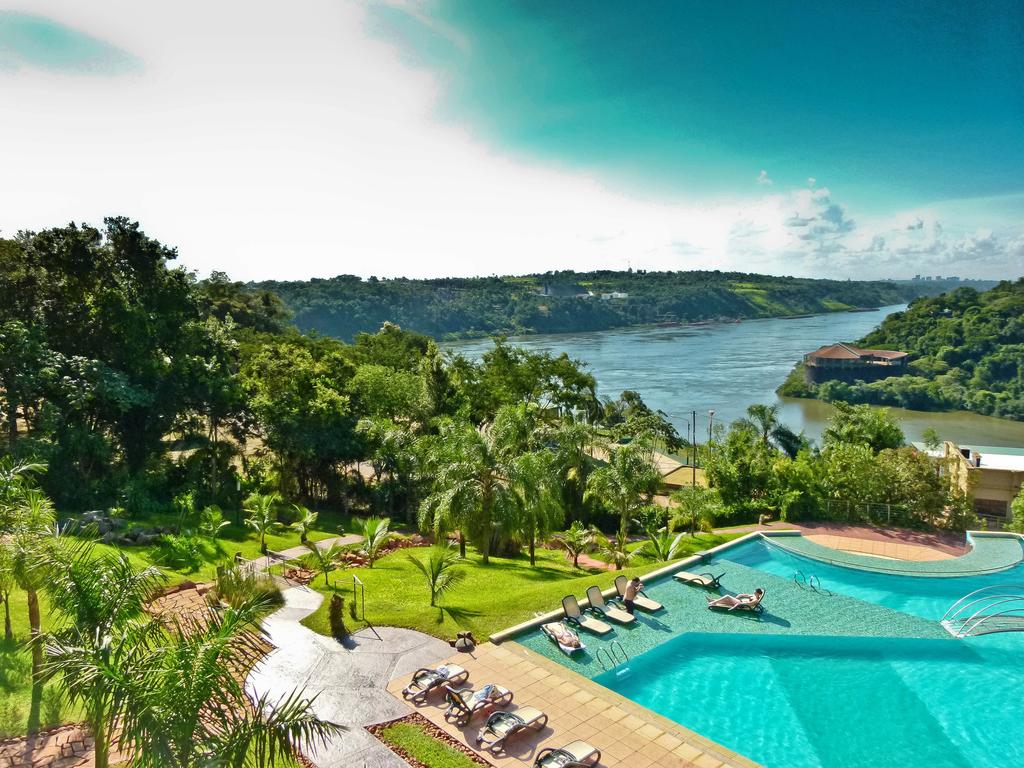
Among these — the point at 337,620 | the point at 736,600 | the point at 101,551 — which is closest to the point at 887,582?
the point at 736,600

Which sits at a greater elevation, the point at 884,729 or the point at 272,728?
the point at 272,728

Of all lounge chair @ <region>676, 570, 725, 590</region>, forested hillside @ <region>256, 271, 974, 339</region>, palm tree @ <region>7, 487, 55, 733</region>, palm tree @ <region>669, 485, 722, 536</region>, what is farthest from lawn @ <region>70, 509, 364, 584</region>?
forested hillside @ <region>256, 271, 974, 339</region>

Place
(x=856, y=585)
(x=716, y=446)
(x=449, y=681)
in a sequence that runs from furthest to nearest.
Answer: (x=716, y=446) < (x=856, y=585) < (x=449, y=681)

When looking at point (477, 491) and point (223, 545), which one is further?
point (223, 545)

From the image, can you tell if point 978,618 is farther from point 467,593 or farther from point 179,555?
point 179,555

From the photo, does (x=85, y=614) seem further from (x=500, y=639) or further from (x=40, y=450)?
(x=40, y=450)

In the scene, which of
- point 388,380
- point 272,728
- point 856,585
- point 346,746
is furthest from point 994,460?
point 272,728

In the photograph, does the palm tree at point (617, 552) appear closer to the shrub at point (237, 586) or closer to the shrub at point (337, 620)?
the shrub at point (337, 620)
